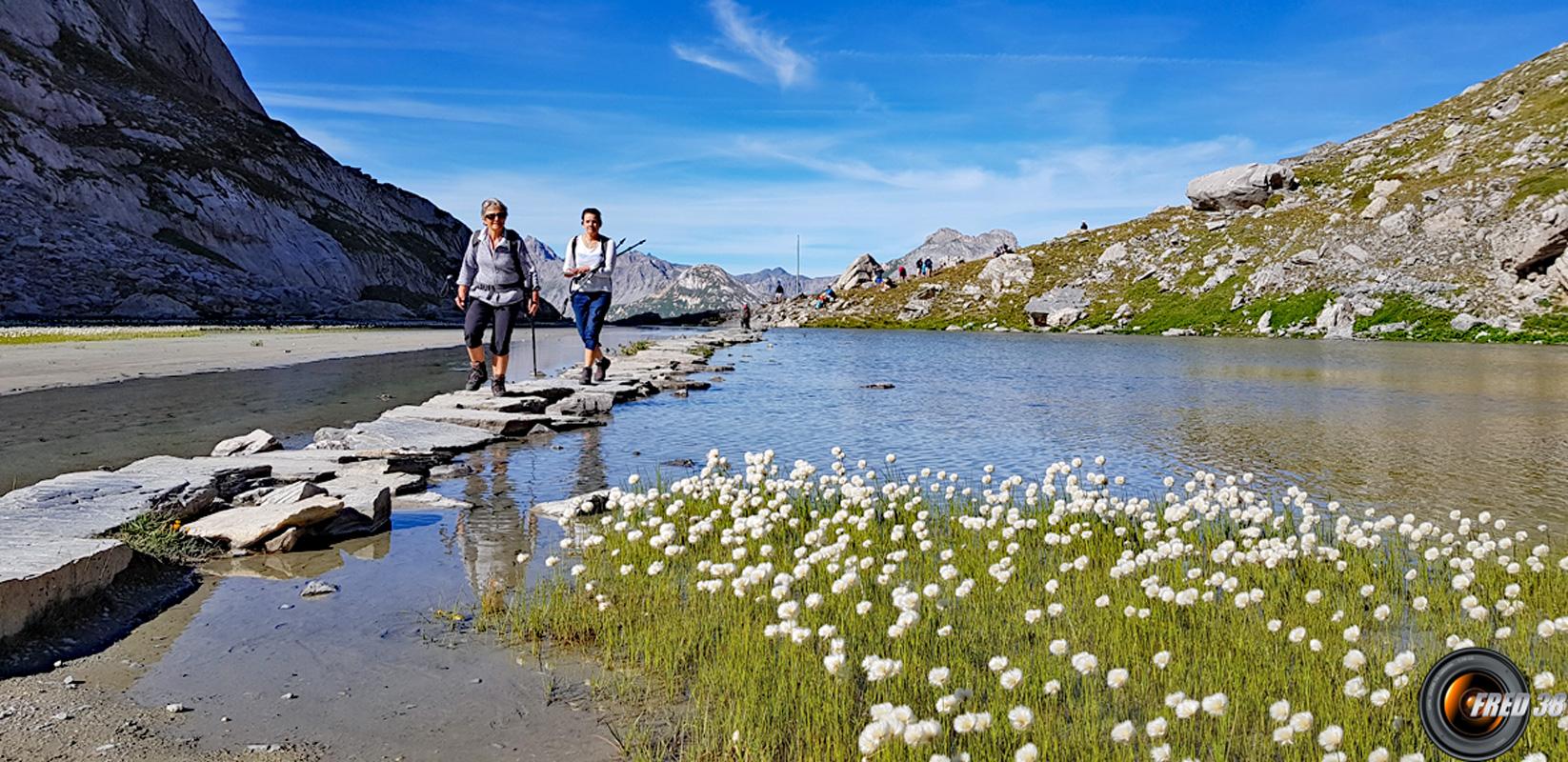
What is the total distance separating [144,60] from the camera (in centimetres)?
13625

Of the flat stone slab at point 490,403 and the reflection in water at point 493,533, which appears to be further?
the flat stone slab at point 490,403

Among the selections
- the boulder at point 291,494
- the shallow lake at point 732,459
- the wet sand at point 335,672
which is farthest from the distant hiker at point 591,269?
the boulder at point 291,494

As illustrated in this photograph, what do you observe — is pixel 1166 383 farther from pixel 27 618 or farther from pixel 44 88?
pixel 44 88

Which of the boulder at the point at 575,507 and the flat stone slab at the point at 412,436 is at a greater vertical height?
the flat stone slab at the point at 412,436

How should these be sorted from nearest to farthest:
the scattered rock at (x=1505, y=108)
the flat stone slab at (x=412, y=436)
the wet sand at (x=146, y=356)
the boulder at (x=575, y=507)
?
1. the boulder at (x=575, y=507)
2. the flat stone slab at (x=412, y=436)
3. the wet sand at (x=146, y=356)
4. the scattered rock at (x=1505, y=108)

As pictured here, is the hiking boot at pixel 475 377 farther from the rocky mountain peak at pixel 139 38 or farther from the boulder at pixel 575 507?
the rocky mountain peak at pixel 139 38

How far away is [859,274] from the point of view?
538 ft

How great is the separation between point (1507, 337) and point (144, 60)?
170 meters

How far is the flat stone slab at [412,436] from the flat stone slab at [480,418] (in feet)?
1.04

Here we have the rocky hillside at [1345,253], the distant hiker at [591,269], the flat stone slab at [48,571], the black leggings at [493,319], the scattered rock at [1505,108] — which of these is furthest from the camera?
the scattered rock at [1505,108]

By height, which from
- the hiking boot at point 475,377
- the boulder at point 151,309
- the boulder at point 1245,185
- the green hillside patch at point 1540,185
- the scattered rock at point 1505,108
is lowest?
the hiking boot at point 475,377

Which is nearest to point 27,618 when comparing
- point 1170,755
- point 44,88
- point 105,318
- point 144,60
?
point 1170,755

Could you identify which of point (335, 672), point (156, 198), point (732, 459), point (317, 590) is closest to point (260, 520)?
point (317, 590)

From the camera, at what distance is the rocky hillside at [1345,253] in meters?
63.4
